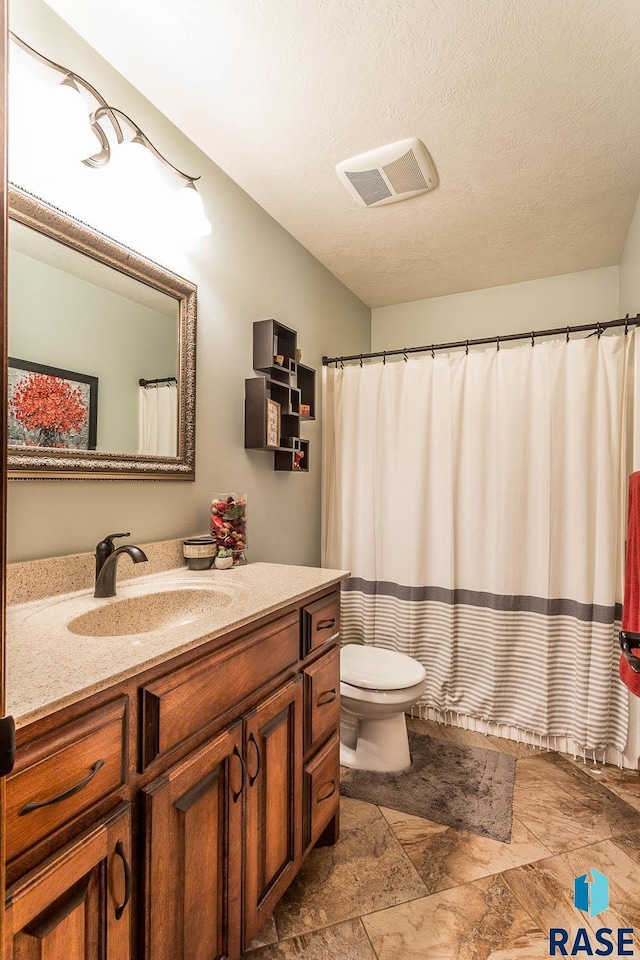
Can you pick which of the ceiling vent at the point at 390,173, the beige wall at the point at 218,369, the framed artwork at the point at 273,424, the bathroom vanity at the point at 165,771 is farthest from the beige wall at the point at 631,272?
the bathroom vanity at the point at 165,771

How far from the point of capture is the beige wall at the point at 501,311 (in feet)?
9.22

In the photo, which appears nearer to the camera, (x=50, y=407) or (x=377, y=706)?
(x=50, y=407)

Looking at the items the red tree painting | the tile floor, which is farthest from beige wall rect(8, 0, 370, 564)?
the tile floor

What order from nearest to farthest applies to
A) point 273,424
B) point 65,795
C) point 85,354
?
point 65,795 → point 85,354 → point 273,424

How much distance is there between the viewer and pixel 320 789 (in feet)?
5.01

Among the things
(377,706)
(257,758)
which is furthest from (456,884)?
(257,758)

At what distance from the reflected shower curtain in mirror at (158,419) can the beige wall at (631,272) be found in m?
2.05

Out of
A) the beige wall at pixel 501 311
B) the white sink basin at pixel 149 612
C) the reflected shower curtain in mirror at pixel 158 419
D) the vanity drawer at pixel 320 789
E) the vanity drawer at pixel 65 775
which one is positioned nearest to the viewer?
the vanity drawer at pixel 65 775

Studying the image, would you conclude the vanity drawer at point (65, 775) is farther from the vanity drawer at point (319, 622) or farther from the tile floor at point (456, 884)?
the tile floor at point (456, 884)

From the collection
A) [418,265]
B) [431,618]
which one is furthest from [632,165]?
[431,618]

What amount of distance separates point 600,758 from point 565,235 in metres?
2.47

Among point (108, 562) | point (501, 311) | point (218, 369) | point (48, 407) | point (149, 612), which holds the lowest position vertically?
point (149, 612)

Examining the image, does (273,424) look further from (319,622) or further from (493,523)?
(493,523)

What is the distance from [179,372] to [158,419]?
200mm
